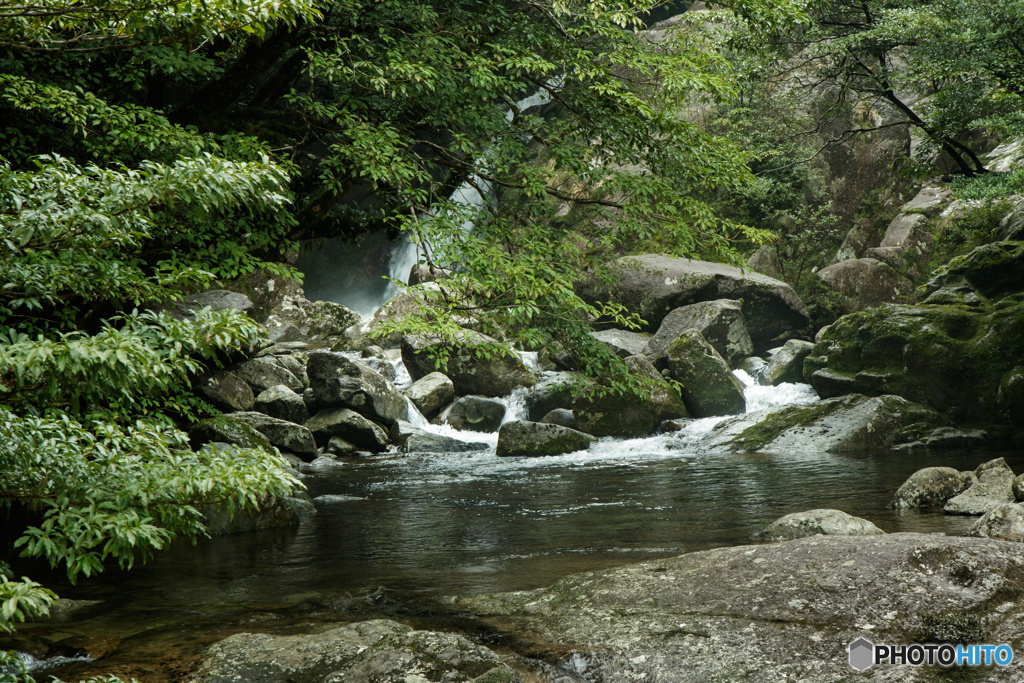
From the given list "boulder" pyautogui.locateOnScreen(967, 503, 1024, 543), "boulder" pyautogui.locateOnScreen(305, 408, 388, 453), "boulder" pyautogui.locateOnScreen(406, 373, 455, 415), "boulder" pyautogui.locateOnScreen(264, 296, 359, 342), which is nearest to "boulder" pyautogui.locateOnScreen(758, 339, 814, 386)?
"boulder" pyautogui.locateOnScreen(406, 373, 455, 415)

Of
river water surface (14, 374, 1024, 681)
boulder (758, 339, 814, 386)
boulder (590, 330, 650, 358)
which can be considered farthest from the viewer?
boulder (590, 330, 650, 358)

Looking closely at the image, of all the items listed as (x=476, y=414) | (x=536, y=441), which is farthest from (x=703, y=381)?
(x=476, y=414)

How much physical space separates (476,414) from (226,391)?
576cm

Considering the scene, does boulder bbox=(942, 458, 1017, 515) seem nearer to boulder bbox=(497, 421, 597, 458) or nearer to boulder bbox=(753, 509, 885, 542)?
boulder bbox=(753, 509, 885, 542)

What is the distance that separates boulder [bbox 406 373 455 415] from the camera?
1780 centimetres

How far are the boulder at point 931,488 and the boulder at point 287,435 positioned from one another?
10194 mm

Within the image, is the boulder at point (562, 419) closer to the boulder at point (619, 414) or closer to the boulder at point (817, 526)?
the boulder at point (619, 414)

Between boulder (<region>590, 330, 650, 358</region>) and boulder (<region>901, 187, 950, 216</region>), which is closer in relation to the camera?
boulder (<region>590, 330, 650, 358</region>)

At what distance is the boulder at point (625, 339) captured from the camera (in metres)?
19.3

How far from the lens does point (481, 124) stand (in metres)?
7.82

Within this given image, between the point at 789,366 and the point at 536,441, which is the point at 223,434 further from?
the point at 789,366

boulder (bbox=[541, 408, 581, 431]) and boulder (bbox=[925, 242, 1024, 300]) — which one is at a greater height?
boulder (bbox=[925, 242, 1024, 300])

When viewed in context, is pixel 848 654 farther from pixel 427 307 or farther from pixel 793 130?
pixel 793 130

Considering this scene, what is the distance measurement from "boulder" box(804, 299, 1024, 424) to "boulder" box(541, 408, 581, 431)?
5.32 m
